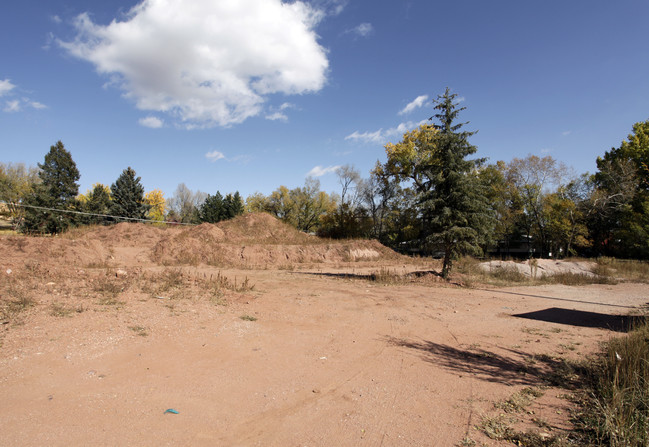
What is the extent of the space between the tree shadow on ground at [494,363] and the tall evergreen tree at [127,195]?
48.4 meters

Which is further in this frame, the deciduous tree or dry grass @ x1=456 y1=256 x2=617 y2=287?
the deciduous tree

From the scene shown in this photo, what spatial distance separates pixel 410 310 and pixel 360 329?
3.00m

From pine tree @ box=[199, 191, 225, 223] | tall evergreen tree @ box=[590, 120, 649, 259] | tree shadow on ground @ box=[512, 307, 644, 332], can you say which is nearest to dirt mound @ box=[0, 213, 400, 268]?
tree shadow on ground @ box=[512, 307, 644, 332]

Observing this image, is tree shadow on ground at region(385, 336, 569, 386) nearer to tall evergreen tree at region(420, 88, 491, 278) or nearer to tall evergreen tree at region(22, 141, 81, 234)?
tall evergreen tree at region(420, 88, 491, 278)

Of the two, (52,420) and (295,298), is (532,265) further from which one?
(52,420)

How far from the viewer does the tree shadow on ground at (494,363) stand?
545 centimetres

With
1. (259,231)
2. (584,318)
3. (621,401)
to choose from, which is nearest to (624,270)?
(584,318)

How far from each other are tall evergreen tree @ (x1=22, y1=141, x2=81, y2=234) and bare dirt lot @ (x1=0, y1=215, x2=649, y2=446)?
35.0 m

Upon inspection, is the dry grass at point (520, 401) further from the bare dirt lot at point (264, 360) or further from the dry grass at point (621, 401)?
the dry grass at point (621, 401)

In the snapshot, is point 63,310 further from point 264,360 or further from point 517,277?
point 517,277

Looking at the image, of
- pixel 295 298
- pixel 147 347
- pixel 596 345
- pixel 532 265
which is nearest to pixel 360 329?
pixel 295 298

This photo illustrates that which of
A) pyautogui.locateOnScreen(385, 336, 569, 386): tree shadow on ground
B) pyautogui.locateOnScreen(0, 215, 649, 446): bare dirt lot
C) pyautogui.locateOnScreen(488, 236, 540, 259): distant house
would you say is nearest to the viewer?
pyautogui.locateOnScreen(0, 215, 649, 446): bare dirt lot

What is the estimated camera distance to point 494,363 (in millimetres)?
6113

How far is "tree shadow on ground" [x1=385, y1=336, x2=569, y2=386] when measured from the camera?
545 centimetres
